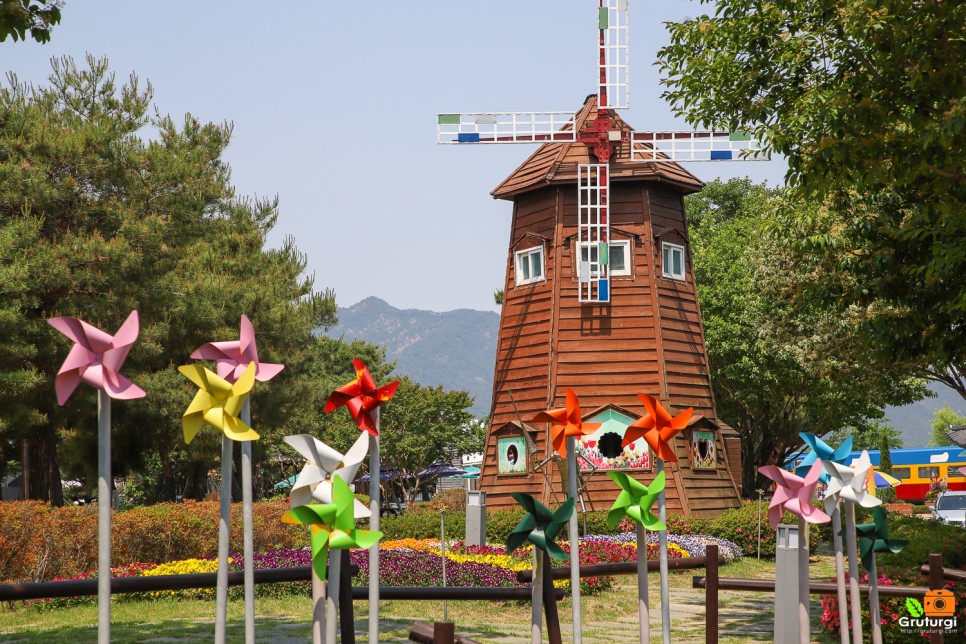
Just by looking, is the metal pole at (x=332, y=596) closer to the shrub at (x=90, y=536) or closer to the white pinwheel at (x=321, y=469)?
the white pinwheel at (x=321, y=469)

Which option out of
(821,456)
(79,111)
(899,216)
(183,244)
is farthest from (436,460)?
(821,456)

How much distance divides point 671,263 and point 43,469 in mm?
16267

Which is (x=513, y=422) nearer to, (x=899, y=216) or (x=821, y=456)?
(x=899, y=216)

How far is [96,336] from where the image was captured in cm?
397

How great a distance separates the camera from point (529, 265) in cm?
2772

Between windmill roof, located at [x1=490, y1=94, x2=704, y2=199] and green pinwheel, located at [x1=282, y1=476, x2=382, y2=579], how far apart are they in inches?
891

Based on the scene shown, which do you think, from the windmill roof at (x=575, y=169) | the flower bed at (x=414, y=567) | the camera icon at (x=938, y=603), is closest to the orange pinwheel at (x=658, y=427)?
the camera icon at (x=938, y=603)

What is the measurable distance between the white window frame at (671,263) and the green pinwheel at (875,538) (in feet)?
68.2

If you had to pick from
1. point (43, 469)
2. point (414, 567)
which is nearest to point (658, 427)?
point (414, 567)

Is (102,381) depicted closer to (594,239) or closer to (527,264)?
(594,239)

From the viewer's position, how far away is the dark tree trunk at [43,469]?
25188mm

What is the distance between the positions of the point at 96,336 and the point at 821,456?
3743 millimetres

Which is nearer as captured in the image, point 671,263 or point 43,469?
point 43,469

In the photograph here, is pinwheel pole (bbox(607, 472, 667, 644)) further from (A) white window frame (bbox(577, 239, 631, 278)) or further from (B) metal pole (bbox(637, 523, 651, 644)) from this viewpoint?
(A) white window frame (bbox(577, 239, 631, 278))
